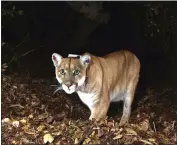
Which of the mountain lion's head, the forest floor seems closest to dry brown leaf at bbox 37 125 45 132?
the forest floor

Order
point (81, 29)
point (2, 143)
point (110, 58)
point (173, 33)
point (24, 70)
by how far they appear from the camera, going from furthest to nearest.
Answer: point (81, 29) → point (24, 70) → point (173, 33) → point (110, 58) → point (2, 143)

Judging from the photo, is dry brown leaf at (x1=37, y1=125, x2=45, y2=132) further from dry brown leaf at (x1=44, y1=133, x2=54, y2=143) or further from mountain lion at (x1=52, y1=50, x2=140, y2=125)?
mountain lion at (x1=52, y1=50, x2=140, y2=125)

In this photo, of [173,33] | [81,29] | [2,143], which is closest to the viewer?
[2,143]

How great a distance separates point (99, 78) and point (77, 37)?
325cm

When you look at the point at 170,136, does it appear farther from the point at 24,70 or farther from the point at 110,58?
the point at 24,70

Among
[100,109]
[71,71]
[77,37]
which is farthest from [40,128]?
[77,37]

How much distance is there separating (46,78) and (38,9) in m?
1.34

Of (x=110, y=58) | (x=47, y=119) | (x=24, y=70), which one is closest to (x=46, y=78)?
(x=24, y=70)

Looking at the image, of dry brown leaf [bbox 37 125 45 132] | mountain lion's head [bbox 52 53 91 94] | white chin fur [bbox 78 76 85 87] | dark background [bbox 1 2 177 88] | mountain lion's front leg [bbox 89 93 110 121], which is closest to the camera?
dry brown leaf [bbox 37 125 45 132]

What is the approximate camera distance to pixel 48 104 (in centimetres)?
824

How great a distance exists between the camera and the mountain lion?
254 inches

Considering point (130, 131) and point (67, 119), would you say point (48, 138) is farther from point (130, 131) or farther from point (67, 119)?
point (67, 119)

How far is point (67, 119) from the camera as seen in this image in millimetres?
6973

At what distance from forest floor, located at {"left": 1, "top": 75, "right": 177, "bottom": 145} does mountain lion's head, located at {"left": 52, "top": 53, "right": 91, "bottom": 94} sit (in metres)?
0.46
